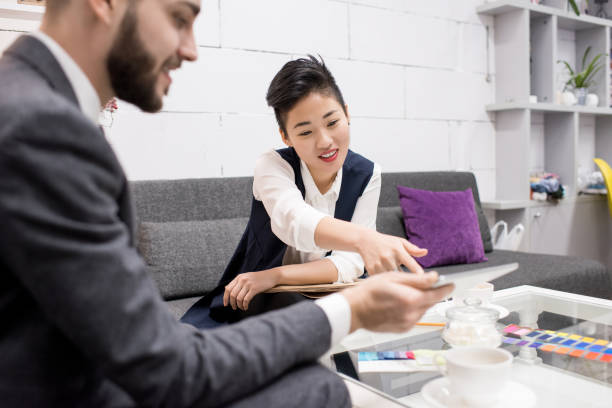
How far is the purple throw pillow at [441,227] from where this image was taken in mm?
2521

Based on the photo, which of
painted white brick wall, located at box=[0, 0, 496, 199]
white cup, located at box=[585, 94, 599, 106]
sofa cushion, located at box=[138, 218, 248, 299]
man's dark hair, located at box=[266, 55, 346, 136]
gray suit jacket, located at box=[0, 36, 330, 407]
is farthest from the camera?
white cup, located at box=[585, 94, 599, 106]

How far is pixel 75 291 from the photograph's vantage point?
492 millimetres

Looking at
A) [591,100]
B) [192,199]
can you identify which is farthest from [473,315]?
[591,100]

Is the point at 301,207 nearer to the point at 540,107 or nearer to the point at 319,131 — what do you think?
the point at 319,131

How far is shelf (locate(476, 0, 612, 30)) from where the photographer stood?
329 centimetres

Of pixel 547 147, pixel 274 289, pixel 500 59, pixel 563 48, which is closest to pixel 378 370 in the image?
pixel 274 289

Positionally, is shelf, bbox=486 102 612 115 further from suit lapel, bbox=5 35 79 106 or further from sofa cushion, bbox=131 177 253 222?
suit lapel, bbox=5 35 79 106

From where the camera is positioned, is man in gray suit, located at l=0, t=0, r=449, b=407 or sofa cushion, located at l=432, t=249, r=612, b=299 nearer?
man in gray suit, located at l=0, t=0, r=449, b=407

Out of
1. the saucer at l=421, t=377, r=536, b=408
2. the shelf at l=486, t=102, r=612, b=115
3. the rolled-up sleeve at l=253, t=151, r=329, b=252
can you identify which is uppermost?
the shelf at l=486, t=102, r=612, b=115

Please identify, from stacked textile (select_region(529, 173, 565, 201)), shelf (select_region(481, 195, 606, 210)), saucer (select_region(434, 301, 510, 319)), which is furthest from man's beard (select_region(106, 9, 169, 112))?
stacked textile (select_region(529, 173, 565, 201))

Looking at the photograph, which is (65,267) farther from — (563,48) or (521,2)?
(563,48)

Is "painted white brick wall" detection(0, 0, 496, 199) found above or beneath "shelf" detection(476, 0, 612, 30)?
beneath

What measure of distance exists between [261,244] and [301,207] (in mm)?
241

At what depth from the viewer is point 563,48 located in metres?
4.02
